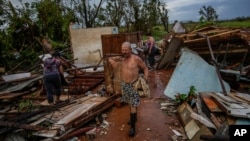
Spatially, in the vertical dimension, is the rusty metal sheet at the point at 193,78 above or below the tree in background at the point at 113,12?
below

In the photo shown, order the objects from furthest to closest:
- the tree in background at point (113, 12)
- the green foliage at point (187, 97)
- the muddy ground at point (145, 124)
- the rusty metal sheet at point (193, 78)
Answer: the tree in background at point (113, 12) < the rusty metal sheet at point (193, 78) < the green foliage at point (187, 97) < the muddy ground at point (145, 124)

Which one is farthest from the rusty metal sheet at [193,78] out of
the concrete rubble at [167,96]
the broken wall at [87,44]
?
the broken wall at [87,44]

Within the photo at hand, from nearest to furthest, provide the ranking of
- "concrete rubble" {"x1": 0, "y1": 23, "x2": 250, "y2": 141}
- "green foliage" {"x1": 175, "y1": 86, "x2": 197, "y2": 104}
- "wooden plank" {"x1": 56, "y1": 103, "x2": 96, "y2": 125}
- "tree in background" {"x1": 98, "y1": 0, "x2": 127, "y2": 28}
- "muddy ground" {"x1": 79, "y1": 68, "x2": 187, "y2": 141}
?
"concrete rubble" {"x1": 0, "y1": 23, "x2": 250, "y2": 141}, "muddy ground" {"x1": 79, "y1": 68, "x2": 187, "y2": 141}, "wooden plank" {"x1": 56, "y1": 103, "x2": 96, "y2": 125}, "green foliage" {"x1": 175, "y1": 86, "x2": 197, "y2": 104}, "tree in background" {"x1": 98, "y1": 0, "x2": 127, "y2": 28}

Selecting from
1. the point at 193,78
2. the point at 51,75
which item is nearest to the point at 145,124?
the point at 193,78

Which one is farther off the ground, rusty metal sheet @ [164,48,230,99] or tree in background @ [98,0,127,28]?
tree in background @ [98,0,127,28]

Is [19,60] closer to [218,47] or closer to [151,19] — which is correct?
[218,47]

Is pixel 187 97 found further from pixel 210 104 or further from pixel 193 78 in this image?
pixel 210 104

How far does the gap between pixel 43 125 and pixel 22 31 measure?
483 inches

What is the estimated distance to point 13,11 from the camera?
16.2m

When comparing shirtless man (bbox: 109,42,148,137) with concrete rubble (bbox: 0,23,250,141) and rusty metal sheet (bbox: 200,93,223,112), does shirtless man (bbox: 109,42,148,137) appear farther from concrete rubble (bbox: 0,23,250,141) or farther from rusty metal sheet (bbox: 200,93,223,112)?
rusty metal sheet (bbox: 200,93,223,112)

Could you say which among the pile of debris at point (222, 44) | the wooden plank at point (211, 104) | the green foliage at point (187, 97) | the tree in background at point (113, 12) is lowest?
the green foliage at point (187, 97)

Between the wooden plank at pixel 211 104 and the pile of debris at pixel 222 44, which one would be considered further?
the pile of debris at pixel 222 44

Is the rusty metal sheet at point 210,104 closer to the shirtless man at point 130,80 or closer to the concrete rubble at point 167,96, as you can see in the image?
the concrete rubble at point 167,96

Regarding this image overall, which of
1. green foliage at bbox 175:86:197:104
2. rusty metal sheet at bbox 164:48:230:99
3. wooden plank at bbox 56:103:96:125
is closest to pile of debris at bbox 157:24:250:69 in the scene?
rusty metal sheet at bbox 164:48:230:99
